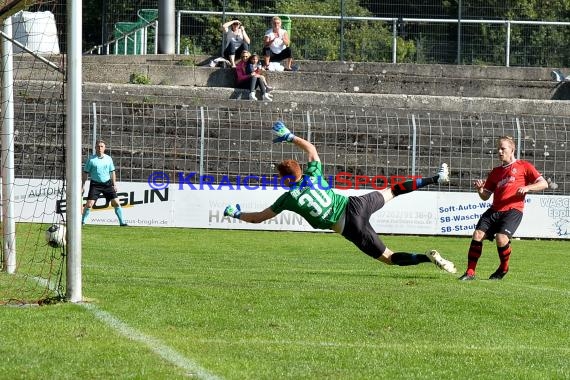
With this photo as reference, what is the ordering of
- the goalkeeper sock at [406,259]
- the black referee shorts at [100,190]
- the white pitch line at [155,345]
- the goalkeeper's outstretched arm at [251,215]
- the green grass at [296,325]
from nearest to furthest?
the white pitch line at [155,345] < the green grass at [296,325] < the goalkeeper's outstretched arm at [251,215] < the goalkeeper sock at [406,259] < the black referee shorts at [100,190]

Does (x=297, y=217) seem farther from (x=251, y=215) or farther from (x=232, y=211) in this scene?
(x=232, y=211)

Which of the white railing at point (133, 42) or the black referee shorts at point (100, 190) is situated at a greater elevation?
the white railing at point (133, 42)

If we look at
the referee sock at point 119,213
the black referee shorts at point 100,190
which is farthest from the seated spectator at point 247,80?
the black referee shorts at point 100,190

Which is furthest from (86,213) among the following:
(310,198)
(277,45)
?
(310,198)

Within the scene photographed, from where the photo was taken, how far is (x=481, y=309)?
1129cm

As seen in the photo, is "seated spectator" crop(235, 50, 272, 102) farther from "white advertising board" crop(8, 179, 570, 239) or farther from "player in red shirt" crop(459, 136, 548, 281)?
"player in red shirt" crop(459, 136, 548, 281)

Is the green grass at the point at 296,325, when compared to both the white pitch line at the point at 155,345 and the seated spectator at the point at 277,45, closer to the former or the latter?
the white pitch line at the point at 155,345

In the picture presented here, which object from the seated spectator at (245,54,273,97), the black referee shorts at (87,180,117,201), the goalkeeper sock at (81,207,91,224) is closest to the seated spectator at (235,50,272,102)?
the seated spectator at (245,54,273,97)

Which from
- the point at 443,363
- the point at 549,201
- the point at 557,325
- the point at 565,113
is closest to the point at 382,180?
the point at 549,201

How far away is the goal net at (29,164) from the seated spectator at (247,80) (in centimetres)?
485

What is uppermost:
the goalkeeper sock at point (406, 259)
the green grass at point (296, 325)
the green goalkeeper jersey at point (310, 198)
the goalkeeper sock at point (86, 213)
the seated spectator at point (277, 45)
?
the seated spectator at point (277, 45)

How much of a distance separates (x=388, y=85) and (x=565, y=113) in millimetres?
4862

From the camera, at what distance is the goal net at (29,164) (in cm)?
1255

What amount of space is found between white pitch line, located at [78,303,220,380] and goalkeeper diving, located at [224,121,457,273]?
3045mm
